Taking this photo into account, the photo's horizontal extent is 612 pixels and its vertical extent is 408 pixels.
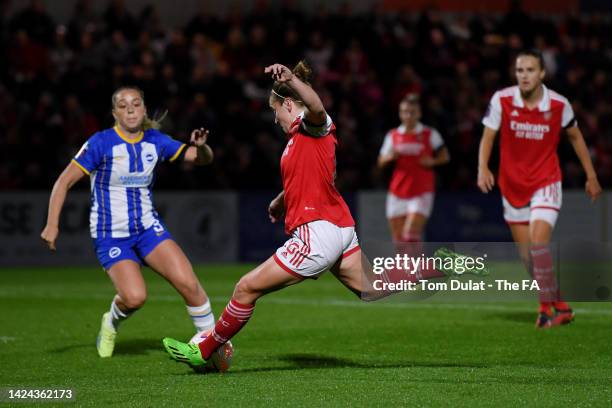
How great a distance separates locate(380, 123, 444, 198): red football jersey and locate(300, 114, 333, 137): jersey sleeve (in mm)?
7637

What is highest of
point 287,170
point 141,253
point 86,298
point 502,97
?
point 502,97

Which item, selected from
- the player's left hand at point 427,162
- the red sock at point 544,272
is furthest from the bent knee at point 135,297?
the player's left hand at point 427,162

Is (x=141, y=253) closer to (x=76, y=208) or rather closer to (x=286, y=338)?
(x=286, y=338)

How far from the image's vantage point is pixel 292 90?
6641 millimetres

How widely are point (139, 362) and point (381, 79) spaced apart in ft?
48.1

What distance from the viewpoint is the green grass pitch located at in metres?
6.31

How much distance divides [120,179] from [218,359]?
1.84 metres

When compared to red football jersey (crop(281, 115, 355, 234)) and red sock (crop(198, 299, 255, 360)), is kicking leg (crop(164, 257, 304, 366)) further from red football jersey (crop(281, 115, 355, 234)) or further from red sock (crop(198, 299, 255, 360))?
red football jersey (crop(281, 115, 355, 234))

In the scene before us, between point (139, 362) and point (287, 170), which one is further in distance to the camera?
point (139, 362)

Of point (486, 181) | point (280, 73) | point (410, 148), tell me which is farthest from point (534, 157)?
point (410, 148)

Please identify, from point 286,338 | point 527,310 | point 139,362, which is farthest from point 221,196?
point 139,362

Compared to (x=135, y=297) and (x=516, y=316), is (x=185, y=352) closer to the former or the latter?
(x=135, y=297)

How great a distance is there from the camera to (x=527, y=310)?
1134cm

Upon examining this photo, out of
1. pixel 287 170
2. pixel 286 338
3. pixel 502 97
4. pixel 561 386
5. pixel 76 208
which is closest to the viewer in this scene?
pixel 561 386
